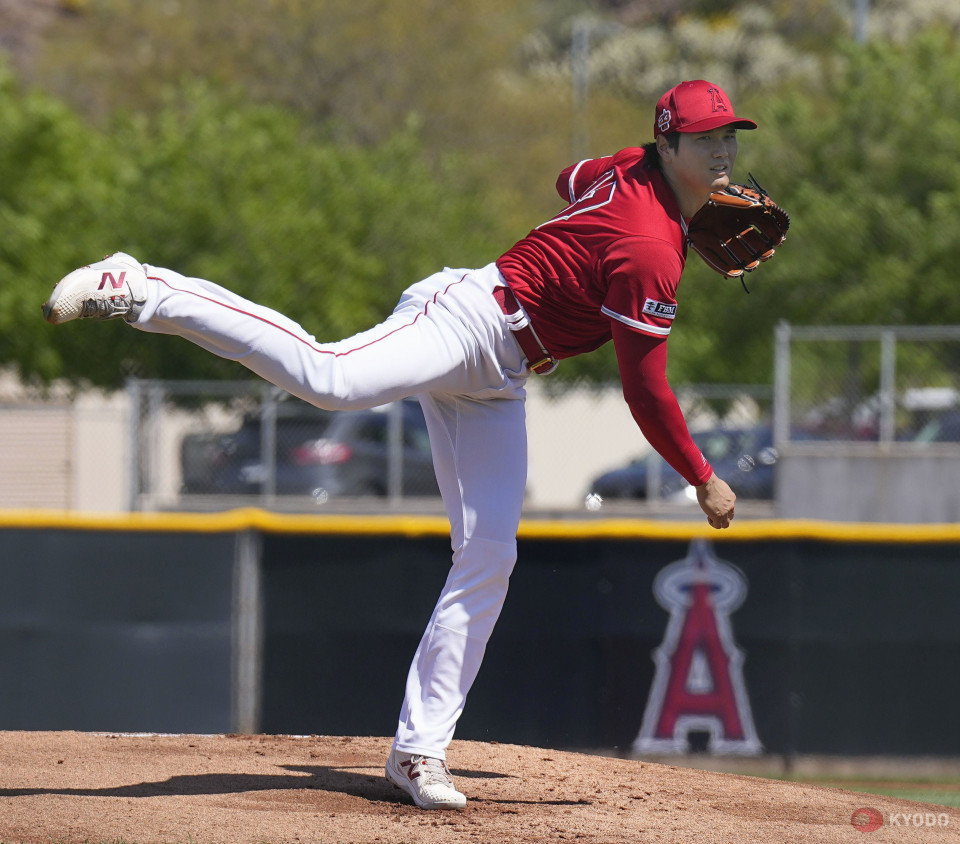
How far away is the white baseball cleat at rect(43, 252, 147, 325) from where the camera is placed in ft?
12.1

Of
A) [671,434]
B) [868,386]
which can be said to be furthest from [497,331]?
[868,386]

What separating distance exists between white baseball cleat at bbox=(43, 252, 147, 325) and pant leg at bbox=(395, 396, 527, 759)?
1091 mm

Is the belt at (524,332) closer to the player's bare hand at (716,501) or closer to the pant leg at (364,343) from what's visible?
the pant leg at (364,343)

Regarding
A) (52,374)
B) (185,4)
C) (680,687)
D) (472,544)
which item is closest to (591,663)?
(680,687)

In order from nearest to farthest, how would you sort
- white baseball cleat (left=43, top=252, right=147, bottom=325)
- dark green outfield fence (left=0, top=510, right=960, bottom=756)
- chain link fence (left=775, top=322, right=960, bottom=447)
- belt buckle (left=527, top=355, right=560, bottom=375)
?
white baseball cleat (left=43, top=252, right=147, bottom=325) < belt buckle (left=527, top=355, right=560, bottom=375) < dark green outfield fence (left=0, top=510, right=960, bottom=756) < chain link fence (left=775, top=322, right=960, bottom=447)

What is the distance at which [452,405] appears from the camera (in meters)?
4.43

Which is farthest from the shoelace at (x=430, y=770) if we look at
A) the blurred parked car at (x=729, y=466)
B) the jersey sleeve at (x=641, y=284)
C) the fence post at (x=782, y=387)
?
the blurred parked car at (x=729, y=466)

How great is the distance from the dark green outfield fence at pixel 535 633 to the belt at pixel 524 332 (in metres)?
3.41

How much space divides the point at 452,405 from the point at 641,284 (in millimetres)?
771

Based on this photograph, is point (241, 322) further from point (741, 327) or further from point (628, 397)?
point (741, 327)

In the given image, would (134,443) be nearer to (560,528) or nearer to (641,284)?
(560,528)

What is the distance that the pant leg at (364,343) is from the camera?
151 inches

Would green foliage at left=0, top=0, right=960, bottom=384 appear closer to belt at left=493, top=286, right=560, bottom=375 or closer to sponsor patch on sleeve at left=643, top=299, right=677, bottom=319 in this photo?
belt at left=493, top=286, right=560, bottom=375

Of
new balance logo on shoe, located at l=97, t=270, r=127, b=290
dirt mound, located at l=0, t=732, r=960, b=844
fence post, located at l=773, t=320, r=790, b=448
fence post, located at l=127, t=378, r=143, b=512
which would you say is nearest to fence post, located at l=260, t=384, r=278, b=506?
fence post, located at l=127, t=378, r=143, b=512
